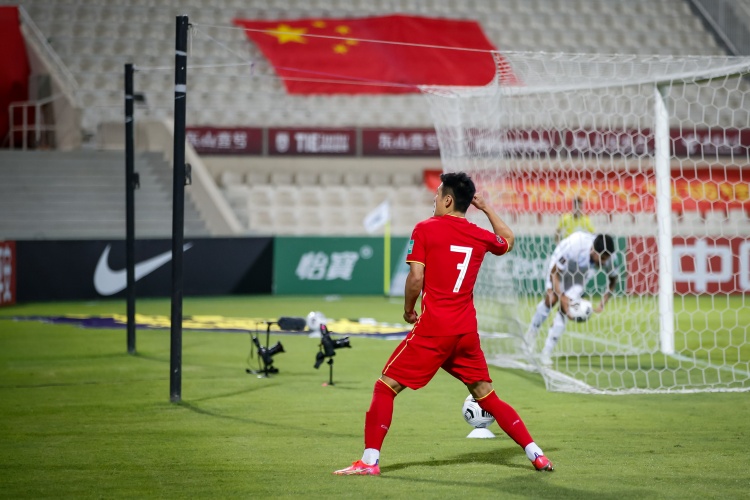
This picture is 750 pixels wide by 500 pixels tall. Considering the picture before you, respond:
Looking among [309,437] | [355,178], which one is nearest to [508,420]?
[309,437]

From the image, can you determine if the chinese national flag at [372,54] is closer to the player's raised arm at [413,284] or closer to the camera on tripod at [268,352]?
the camera on tripod at [268,352]

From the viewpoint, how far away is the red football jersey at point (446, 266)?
6172 mm

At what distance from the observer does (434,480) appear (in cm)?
611

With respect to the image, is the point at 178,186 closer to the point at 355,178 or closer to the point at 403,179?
the point at 355,178

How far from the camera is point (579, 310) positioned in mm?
11523

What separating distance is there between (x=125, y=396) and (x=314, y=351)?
3.90 meters

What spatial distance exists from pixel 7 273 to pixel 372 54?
43.7 ft

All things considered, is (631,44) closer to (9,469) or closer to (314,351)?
(314,351)

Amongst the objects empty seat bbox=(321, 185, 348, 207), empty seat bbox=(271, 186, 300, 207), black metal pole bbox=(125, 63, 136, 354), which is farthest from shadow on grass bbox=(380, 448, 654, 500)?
empty seat bbox=(321, 185, 348, 207)

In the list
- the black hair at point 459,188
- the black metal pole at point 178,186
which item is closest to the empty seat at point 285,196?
the black metal pole at point 178,186

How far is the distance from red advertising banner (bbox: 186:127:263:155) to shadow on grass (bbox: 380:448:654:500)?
67.3ft

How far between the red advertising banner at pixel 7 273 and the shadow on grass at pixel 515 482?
47.4 feet

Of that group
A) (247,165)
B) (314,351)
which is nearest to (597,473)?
(314,351)

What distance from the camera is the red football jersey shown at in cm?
617
